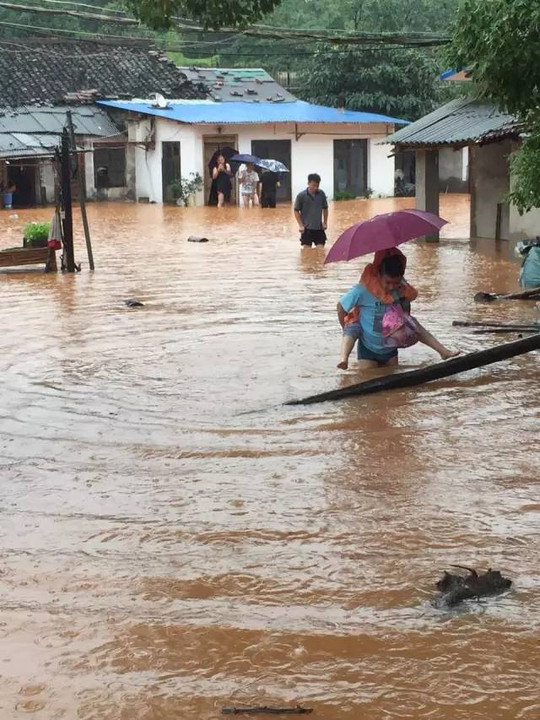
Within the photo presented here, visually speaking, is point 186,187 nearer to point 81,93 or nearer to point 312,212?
point 81,93

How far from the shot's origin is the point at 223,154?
3775 centimetres

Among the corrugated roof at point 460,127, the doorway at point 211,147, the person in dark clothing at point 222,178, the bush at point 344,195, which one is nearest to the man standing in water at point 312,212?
the corrugated roof at point 460,127

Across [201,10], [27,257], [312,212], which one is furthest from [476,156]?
→ [201,10]

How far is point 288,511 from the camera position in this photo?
18.8 feet

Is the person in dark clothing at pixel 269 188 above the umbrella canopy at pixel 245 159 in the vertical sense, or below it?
below

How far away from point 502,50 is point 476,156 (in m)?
13.2

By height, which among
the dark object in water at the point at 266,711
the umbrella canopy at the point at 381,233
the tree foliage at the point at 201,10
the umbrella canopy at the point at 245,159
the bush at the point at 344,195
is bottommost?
the dark object in water at the point at 266,711

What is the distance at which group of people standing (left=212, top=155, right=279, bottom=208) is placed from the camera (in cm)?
3531

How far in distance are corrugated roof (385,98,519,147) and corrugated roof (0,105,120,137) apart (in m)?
16.0

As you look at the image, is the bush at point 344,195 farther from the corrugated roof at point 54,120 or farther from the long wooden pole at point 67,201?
the long wooden pole at point 67,201

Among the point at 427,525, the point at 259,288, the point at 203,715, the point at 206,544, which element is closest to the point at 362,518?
the point at 427,525

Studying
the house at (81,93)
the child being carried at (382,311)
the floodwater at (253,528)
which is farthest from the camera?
the house at (81,93)

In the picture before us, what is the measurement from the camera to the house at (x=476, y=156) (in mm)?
19125

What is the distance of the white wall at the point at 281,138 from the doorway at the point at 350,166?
0.39 metres
